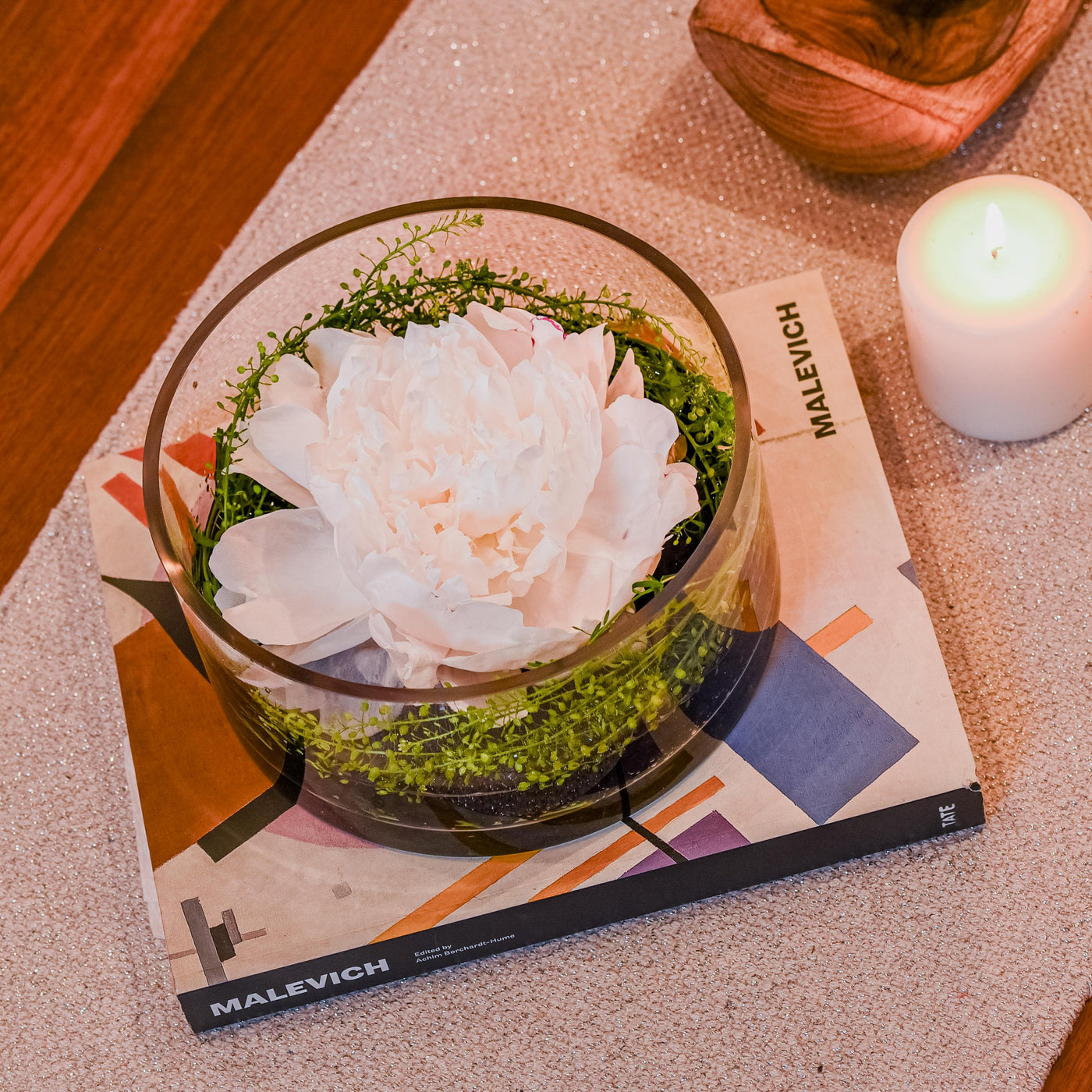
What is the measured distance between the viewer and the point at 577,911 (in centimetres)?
36

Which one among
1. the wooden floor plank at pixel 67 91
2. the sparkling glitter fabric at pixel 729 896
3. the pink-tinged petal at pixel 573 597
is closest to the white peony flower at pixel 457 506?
the pink-tinged petal at pixel 573 597

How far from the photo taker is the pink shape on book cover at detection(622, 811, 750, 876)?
36cm

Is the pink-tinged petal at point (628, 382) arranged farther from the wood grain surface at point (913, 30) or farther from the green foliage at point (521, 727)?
the wood grain surface at point (913, 30)

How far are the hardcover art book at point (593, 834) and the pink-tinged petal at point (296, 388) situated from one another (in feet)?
0.15

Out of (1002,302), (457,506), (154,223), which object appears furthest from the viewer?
(154,223)

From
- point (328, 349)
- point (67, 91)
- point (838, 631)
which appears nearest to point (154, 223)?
point (67, 91)

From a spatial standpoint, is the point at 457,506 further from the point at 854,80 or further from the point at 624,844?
the point at 854,80

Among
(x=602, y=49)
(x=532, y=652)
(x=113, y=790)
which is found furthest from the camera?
(x=602, y=49)

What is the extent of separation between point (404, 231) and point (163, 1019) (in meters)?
0.24

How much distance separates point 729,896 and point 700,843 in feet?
0.08

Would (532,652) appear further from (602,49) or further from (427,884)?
(602,49)

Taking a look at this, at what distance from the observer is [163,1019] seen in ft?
1.23

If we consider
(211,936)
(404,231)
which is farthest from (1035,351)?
(211,936)

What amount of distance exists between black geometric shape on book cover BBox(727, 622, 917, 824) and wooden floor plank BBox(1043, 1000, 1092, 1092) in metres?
0.08
